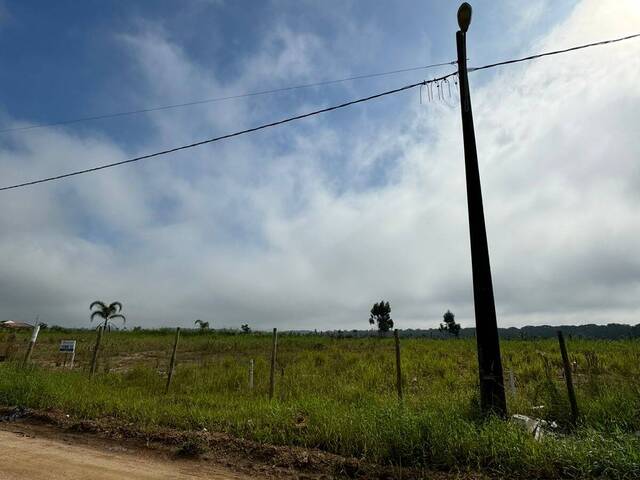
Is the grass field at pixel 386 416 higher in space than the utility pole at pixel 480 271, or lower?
lower

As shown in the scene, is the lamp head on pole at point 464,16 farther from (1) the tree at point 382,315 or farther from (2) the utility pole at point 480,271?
(1) the tree at point 382,315

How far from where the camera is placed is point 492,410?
6297 millimetres

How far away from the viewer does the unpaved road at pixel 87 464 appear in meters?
4.93

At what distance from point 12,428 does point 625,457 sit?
30.8ft

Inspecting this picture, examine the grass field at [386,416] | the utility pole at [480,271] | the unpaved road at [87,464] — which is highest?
the utility pole at [480,271]

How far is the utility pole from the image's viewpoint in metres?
6.46

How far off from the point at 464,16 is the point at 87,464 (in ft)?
30.2

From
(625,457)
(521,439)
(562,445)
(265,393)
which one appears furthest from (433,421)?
(265,393)

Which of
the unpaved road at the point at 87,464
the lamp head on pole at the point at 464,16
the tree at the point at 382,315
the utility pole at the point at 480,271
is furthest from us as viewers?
the tree at the point at 382,315

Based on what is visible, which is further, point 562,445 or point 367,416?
point 367,416

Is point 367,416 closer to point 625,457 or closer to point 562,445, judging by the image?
point 562,445

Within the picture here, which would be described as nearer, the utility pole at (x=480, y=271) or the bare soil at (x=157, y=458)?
the bare soil at (x=157, y=458)

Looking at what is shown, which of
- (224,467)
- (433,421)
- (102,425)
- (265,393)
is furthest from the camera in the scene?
(265,393)

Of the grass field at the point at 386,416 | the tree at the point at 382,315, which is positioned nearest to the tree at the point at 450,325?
the tree at the point at 382,315
